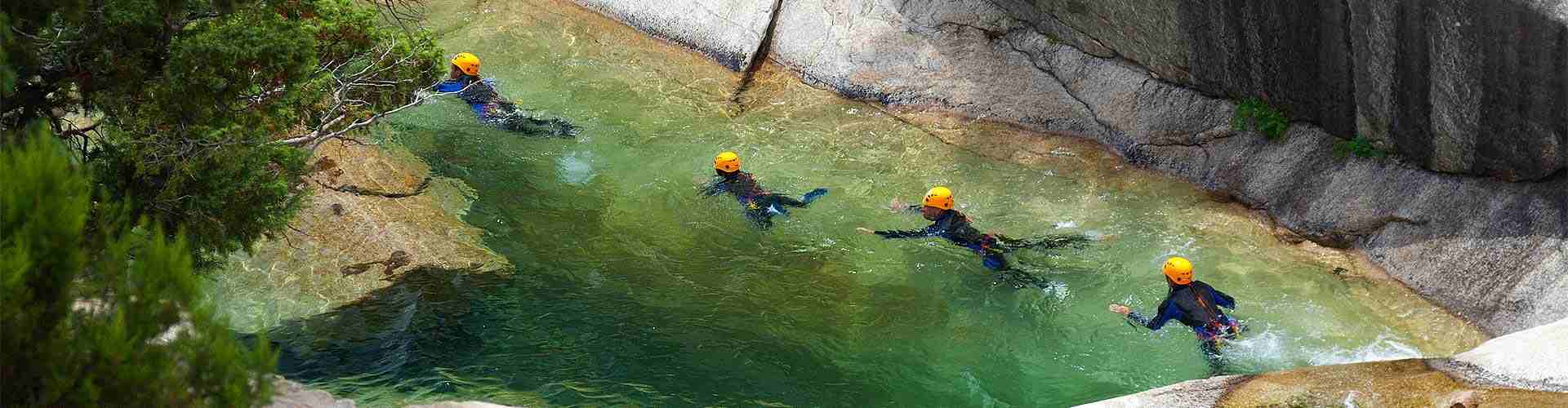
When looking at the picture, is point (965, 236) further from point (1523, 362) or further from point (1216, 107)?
point (1523, 362)

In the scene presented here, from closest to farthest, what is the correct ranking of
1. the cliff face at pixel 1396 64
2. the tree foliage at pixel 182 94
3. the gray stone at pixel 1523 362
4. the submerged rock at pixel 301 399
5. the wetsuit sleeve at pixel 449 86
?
the submerged rock at pixel 301 399 < the gray stone at pixel 1523 362 < the tree foliage at pixel 182 94 < the cliff face at pixel 1396 64 < the wetsuit sleeve at pixel 449 86

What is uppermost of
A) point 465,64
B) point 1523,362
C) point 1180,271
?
point 1523,362

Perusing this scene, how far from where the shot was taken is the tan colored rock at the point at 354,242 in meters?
11.4

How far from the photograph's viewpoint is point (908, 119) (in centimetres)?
1499

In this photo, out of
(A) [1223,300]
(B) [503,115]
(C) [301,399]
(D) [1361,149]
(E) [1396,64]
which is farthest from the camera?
(B) [503,115]

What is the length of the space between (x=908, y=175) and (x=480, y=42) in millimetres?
7085

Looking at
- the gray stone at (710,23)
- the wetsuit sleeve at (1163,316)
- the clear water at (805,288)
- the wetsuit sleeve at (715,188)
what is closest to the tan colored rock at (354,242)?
the clear water at (805,288)

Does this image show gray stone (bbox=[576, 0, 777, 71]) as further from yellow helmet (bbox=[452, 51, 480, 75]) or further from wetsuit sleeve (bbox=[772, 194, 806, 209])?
wetsuit sleeve (bbox=[772, 194, 806, 209])

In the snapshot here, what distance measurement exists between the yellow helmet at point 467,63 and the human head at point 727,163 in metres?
4.46

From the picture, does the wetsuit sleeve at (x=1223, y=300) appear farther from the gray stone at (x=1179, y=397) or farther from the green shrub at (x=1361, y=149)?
the gray stone at (x=1179, y=397)

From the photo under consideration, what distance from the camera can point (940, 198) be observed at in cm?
1213

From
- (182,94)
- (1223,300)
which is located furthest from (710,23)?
(182,94)

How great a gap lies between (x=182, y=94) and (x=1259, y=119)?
9760mm

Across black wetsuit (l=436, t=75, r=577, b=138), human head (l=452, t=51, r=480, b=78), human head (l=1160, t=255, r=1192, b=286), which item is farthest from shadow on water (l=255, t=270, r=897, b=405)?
human head (l=452, t=51, r=480, b=78)
